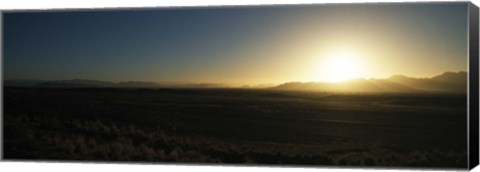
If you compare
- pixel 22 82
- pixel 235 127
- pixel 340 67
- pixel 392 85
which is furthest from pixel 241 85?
pixel 22 82

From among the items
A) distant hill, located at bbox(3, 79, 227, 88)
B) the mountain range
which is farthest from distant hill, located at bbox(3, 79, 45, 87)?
the mountain range

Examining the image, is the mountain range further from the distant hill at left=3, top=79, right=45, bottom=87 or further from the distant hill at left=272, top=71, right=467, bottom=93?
the distant hill at left=3, top=79, right=45, bottom=87

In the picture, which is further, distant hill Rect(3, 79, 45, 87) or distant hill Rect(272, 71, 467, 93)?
distant hill Rect(3, 79, 45, 87)

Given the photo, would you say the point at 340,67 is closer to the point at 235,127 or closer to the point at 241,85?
the point at 241,85

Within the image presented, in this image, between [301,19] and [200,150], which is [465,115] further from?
[200,150]

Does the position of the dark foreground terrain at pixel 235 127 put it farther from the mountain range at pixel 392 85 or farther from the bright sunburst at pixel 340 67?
the bright sunburst at pixel 340 67

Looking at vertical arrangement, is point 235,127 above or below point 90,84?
below
